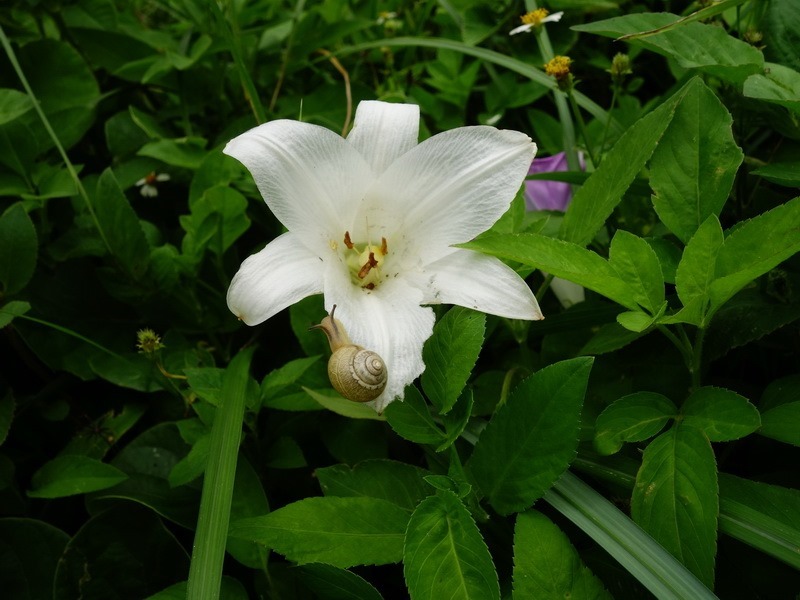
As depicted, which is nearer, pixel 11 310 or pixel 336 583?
pixel 336 583

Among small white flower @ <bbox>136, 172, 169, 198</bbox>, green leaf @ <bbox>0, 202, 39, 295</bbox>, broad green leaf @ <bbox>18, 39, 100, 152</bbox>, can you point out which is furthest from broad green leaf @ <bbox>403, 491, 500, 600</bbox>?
broad green leaf @ <bbox>18, 39, 100, 152</bbox>

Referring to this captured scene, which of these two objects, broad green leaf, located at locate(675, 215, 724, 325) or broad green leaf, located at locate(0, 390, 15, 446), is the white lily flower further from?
broad green leaf, located at locate(0, 390, 15, 446)

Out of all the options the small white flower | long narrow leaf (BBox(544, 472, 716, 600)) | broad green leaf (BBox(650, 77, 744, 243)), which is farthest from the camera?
the small white flower

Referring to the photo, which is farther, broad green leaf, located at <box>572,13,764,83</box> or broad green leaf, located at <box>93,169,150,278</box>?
broad green leaf, located at <box>93,169,150,278</box>

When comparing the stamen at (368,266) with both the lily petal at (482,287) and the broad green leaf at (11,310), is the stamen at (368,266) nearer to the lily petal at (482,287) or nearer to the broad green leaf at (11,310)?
the lily petal at (482,287)

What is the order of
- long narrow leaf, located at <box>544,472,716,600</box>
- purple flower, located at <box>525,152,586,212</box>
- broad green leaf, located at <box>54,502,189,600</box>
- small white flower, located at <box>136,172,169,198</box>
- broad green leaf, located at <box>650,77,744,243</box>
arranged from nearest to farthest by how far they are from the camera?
long narrow leaf, located at <box>544,472,716,600</box>, broad green leaf, located at <box>650,77,744,243</box>, broad green leaf, located at <box>54,502,189,600</box>, purple flower, located at <box>525,152,586,212</box>, small white flower, located at <box>136,172,169,198</box>

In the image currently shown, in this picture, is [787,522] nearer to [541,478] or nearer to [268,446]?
[541,478]

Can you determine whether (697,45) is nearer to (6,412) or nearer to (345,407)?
(345,407)

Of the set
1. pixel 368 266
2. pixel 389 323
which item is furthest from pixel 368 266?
pixel 389 323
